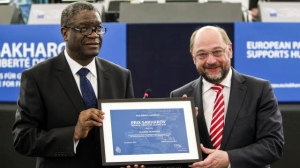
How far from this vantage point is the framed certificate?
2658mm

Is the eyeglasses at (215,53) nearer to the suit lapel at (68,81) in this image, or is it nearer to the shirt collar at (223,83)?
the shirt collar at (223,83)

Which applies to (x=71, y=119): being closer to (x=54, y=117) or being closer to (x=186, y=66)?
(x=54, y=117)

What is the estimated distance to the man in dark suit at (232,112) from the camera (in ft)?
9.14

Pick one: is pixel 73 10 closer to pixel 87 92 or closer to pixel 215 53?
pixel 87 92

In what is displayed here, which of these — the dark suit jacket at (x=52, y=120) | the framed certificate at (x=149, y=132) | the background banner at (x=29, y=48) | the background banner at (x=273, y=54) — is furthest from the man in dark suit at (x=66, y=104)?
the background banner at (x=273, y=54)

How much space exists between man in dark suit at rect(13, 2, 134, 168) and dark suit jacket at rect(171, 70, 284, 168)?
24.1 inches

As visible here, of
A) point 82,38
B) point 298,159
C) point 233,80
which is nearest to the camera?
point 82,38

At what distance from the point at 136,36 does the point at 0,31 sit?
4.19ft

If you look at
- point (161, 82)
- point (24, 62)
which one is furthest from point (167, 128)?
point (24, 62)

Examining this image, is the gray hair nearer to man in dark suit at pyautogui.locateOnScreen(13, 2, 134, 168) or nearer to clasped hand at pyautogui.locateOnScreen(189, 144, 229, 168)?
man in dark suit at pyautogui.locateOnScreen(13, 2, 134, 168)

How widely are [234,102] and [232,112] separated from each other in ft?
0.19

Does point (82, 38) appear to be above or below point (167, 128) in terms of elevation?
above

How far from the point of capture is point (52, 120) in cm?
271

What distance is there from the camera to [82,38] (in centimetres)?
270
